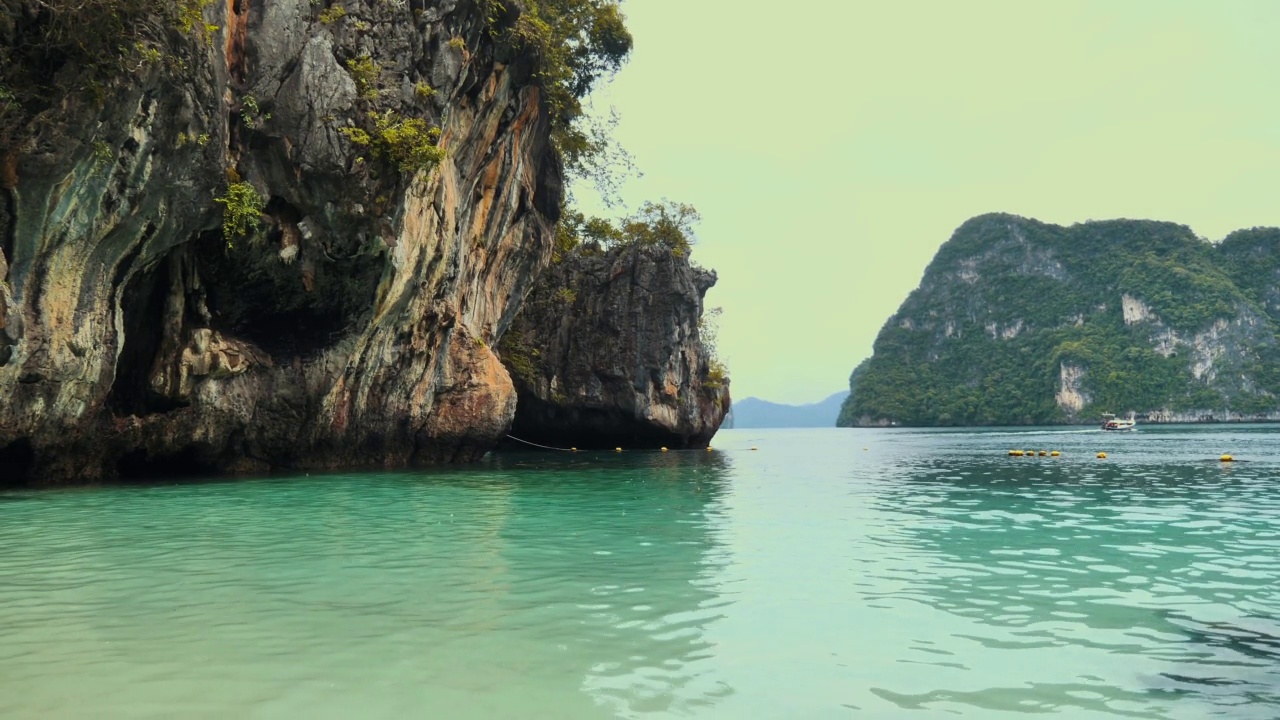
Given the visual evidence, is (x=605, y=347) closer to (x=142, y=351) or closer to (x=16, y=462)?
(x=142, y=351)

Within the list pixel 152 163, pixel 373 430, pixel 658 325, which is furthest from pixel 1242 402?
pixel 152 163

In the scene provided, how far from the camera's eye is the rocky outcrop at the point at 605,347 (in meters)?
36.8

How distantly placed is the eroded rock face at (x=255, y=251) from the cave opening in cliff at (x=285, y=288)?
0.04 meters

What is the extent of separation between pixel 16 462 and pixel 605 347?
24260 mm

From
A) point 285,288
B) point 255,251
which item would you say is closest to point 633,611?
point 255,251

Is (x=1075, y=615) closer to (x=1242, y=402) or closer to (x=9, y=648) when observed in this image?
(x=9, y=648)

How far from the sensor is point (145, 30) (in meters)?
12.3

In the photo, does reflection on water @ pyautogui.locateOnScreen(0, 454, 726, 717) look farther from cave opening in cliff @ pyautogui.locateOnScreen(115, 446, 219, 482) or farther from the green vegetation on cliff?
the green vegetation on cliff

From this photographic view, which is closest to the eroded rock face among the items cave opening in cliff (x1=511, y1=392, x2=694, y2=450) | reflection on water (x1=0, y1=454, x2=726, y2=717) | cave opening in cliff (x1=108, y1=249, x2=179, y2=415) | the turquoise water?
cave opening in cliff (x1=108, y1=249, x2=179, y2=415)

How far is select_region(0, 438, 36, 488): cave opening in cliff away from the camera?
587 inches

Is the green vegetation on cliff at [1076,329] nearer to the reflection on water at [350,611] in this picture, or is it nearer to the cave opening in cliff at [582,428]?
the cave opening in cliff at [582,428]

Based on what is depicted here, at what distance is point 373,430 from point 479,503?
33.0ft

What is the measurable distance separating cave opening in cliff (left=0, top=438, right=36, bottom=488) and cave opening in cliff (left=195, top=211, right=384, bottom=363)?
4.08m

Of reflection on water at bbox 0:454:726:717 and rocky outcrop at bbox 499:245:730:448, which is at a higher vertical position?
rocky outcrop at bbox 499:245:730:448
